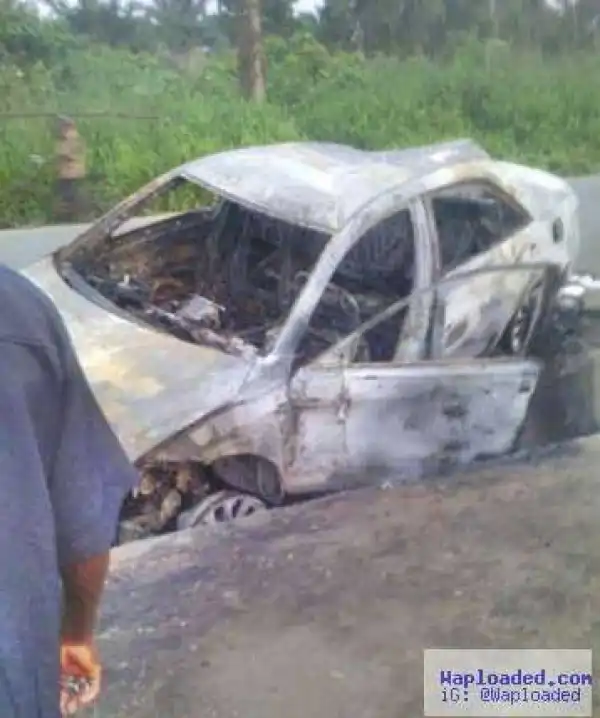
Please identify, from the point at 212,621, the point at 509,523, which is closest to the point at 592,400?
the point at 509,523

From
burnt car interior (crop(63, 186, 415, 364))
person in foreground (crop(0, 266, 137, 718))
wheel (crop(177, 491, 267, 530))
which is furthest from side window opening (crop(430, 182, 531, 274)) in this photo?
person in foreground (crop(0, 266, 137, 718))

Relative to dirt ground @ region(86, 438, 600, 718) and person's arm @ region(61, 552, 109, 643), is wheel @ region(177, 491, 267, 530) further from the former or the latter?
person's arm @ region(61, 552, 109, 643)

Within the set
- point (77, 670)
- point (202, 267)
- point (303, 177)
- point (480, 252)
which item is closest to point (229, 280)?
point (202, 267)

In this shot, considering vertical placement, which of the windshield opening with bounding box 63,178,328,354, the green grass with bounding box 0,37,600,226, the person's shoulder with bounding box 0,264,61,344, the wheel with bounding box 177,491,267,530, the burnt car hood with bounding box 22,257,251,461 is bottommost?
the wheel with bounding box 177,491,267,530

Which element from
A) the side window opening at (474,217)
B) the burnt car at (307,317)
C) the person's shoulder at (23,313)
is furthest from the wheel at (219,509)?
the person's shoulder at (23,313)

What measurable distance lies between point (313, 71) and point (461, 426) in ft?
2.00

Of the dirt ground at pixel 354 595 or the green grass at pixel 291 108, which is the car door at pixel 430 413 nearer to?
the dirt ground at pixel 354 595

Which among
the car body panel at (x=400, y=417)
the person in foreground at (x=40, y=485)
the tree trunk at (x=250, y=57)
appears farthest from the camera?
the car body panel at (x=400, y=417)

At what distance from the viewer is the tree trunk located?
1.88 metres

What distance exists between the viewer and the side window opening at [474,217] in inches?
82.1

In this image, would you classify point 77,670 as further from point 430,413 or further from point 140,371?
point 430,413

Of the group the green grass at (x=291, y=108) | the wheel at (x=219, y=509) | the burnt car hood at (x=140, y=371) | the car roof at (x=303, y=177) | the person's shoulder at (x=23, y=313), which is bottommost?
the wheel at (x=219, y=509)

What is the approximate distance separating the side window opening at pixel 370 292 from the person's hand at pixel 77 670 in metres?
0.80

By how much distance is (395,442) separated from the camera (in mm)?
2014
